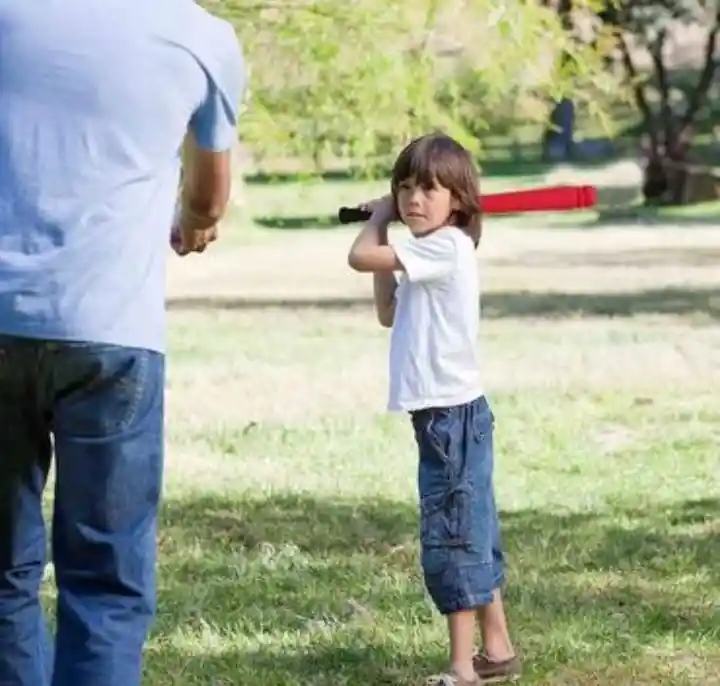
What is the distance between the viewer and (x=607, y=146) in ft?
143

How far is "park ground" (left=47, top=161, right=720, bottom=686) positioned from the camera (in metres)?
5.14

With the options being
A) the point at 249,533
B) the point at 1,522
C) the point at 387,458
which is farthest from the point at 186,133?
the point at 387,458

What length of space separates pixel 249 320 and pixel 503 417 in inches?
250

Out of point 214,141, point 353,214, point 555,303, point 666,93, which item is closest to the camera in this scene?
point 214,141

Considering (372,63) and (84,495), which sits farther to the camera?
(372,63)

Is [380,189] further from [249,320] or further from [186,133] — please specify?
[186,133]

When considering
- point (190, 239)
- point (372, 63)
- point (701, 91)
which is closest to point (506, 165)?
point (701, 91)

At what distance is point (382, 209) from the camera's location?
186 inches

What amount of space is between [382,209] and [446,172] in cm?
23

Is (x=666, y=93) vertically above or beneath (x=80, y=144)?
above

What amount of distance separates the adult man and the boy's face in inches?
45.7

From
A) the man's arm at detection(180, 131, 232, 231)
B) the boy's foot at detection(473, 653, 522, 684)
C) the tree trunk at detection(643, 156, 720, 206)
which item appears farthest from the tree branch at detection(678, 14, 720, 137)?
the man's arm at detection(180, 131, 232, 231)

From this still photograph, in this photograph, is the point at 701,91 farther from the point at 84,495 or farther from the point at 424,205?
the point at 84,495

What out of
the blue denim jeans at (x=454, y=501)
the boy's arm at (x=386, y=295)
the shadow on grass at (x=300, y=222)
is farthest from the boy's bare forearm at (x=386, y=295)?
the shadow on grass at (x=300, y=222)
